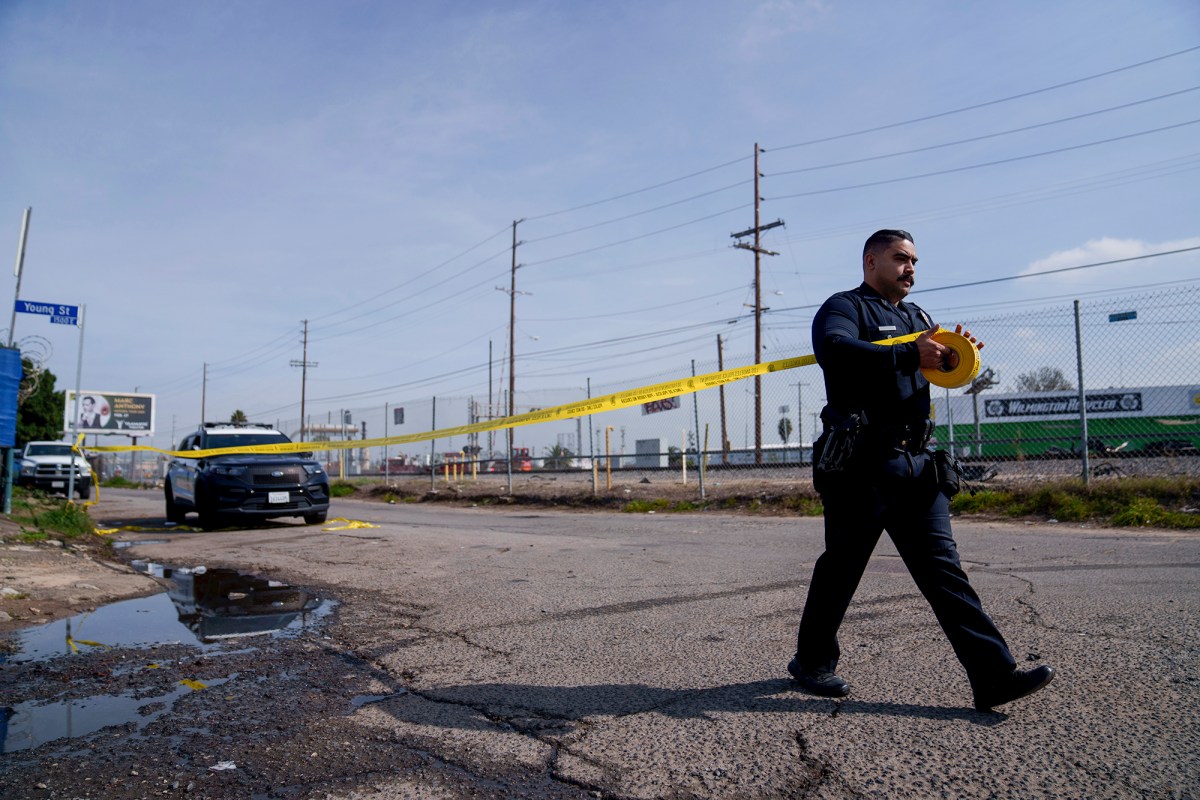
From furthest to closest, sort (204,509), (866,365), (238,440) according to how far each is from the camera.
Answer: (238,440) → (204,509) → (866,365)

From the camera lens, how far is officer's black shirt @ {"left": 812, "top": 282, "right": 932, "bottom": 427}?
301 centimetres

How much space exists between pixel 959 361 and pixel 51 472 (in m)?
Answer: 24.9

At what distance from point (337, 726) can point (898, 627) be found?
288 centimetres

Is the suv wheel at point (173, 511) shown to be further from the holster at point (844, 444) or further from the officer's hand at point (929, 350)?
the officer's hand at point (929, 350)

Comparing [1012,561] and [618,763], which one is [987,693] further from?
[1012,561]

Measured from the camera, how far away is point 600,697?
3.30 meters

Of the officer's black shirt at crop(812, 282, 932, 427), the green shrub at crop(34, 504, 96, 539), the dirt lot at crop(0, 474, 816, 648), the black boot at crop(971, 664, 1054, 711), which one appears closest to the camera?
the black boot at crop(971, 664, 1054, 711)

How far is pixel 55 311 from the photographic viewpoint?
12.6m

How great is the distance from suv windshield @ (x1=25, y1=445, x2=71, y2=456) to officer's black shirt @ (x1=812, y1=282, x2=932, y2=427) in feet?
84.7

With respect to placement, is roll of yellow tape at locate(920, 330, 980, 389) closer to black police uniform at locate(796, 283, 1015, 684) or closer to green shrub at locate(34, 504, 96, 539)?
black police uniform at locate(796, 283, 1015, 684)

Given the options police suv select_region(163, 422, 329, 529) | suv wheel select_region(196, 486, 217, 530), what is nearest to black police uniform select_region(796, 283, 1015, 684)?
police suv select_region(163, 422, 329, 529)

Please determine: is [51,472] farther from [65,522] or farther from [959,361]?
[959,361]

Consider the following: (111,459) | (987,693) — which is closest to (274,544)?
(987,693)

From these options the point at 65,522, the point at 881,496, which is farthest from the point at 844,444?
the point at 65,522
